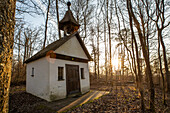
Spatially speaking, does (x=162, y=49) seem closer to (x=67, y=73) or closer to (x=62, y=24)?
(x=67, y=73)

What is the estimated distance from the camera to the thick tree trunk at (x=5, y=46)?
3.77 ft

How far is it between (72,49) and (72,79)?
8.81 feet

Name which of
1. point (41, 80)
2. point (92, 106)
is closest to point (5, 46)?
point (92, 106)

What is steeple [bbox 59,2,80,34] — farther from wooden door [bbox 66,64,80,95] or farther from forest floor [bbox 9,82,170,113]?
forest floor [bbox 9,82,170,113]

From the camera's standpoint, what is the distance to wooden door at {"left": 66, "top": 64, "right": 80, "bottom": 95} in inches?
296

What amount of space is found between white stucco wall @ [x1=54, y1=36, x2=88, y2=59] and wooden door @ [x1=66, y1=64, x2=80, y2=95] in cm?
115

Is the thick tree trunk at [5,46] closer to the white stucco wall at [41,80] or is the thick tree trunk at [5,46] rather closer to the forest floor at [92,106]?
the forest floor at [92,106]

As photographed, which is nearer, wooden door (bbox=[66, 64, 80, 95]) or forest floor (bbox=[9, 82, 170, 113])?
forest floor (bbox=[9, 82, 170, 113])

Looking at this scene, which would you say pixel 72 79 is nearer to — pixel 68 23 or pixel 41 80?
pixel 41 80

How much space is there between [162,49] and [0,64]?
39.5 ft

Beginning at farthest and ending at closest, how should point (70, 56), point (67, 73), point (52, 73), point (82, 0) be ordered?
1. point (82, 0)
2. point (70, 56)
3. point (67, 73)
4. point (52, 73)

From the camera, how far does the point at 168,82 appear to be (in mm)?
9750

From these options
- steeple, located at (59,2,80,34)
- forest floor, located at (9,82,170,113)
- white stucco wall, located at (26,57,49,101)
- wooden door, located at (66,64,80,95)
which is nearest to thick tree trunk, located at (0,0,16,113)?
forest floor, located at (9,82,170,113)

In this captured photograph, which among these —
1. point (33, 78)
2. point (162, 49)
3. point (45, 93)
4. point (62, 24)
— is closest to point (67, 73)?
point (45, 93)
